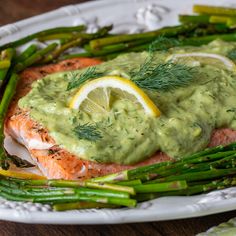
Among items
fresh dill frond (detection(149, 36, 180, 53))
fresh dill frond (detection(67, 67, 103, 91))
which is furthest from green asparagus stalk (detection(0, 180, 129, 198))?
fresh dill frond (detection(149, 36, 180, 53))

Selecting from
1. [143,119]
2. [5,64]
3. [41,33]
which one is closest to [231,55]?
[143,119]

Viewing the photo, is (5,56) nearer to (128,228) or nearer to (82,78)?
(82,78)

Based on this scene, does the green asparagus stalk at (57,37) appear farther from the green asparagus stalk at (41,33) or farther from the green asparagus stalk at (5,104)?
the green asparagus stalk at (5,104)

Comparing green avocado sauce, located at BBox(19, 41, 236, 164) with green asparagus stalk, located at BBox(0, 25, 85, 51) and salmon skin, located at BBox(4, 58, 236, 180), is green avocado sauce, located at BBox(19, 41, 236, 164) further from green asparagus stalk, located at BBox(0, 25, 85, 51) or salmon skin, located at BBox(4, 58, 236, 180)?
green asparagus stalk, located at BBox(0, 25, 85, 51)

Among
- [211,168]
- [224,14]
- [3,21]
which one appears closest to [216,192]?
[211,168]

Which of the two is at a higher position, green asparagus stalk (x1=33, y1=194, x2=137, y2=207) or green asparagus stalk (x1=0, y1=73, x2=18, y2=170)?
green asparagus stalk (x1=0, y1=73, x2=18, y2=170)

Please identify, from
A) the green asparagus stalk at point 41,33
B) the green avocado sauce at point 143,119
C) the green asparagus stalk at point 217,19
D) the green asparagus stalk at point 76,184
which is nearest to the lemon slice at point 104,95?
the green avocado sauce at point 143,119
